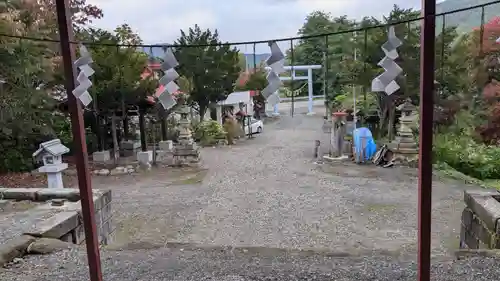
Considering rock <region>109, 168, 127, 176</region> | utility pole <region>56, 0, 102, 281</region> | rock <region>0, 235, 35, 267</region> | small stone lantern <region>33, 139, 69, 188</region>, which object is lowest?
rock <region>109, 168, 127, 176</region>

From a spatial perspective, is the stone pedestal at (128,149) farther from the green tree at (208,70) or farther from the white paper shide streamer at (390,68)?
the white paper shide streamer at (390,68)

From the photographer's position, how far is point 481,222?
357 centimetres

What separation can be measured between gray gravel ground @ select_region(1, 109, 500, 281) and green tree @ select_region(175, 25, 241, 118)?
244cm

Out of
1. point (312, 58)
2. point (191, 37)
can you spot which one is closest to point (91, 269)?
point (191, 37)

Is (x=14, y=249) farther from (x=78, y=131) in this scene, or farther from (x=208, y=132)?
(x=208, y=132)

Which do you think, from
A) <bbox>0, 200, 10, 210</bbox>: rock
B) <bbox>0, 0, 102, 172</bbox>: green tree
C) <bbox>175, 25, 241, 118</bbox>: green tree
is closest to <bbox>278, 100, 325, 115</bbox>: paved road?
<bbox>175, 25, 241, 118</bbox>: green tree

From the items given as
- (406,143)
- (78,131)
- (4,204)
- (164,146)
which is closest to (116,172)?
(164,146)

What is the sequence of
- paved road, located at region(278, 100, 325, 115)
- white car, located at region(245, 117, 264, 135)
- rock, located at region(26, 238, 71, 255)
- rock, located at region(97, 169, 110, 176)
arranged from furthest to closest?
paved road, located at region(278, 100, 325, 115), white car, located at region(245, 117, 264, 135), rock, located at region(97, 169, 110, 176), rock, located at region(26, 238, 71, 255)

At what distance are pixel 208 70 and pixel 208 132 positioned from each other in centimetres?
204

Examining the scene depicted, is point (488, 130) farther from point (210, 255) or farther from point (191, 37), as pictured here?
point (191, 37)

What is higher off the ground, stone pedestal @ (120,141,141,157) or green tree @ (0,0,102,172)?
green tree @ (0,0,102,172)

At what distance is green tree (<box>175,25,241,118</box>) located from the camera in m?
12.6

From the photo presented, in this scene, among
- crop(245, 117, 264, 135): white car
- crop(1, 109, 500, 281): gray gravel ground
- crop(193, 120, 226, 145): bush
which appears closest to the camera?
crop(1, 109, 500, 281): gray gravel ground

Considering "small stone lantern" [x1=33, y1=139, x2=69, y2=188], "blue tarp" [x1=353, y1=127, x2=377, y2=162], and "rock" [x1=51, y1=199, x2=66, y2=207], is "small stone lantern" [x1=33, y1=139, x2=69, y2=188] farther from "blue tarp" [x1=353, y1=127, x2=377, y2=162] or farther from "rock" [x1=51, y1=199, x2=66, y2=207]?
"blue tarp" [x1=353, y1=127, x2=377, y2=162]
